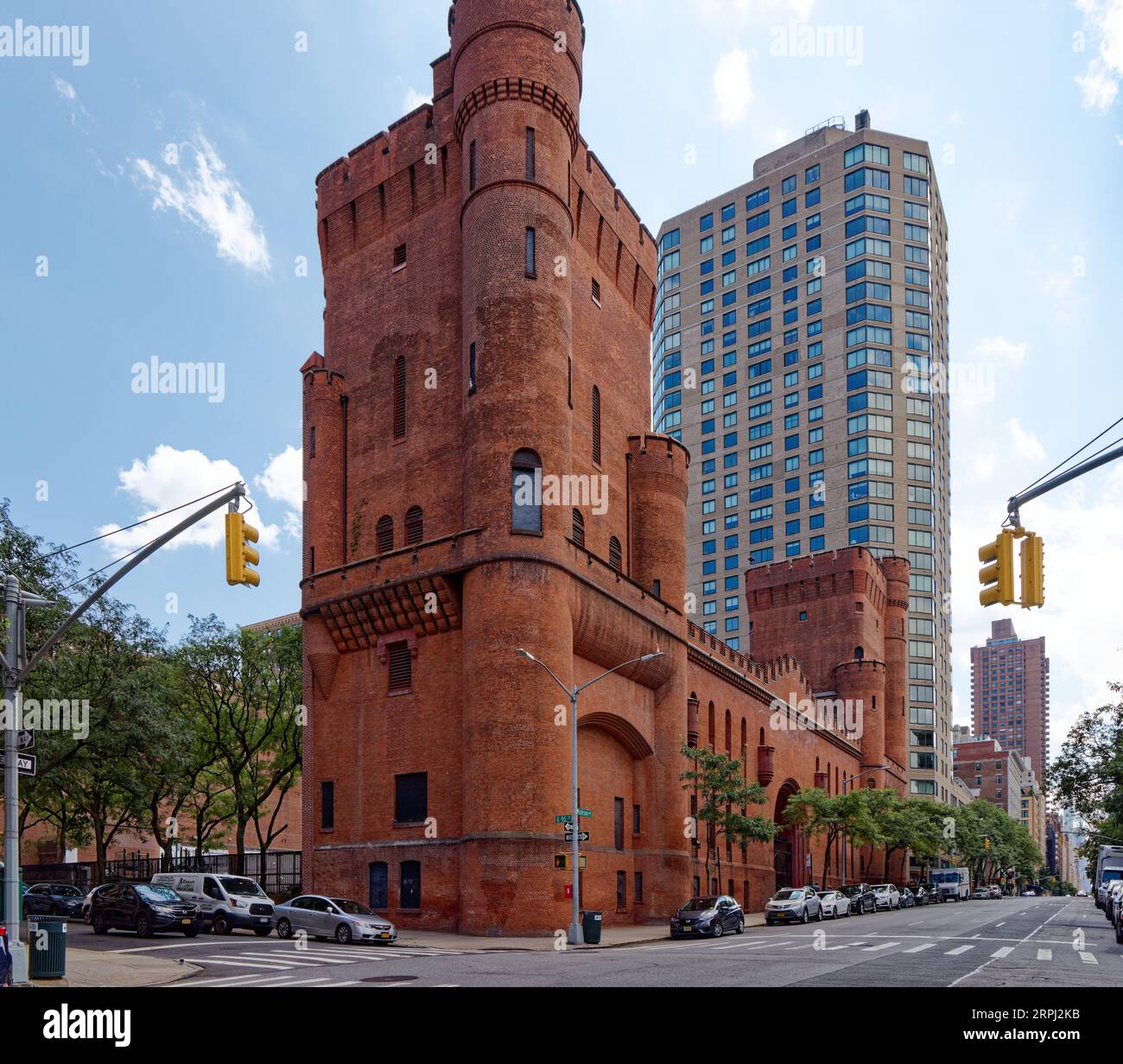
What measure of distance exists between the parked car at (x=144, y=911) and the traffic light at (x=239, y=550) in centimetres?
1917

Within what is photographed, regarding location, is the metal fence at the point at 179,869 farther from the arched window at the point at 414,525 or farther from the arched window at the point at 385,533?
the arched window at the point at 414,525

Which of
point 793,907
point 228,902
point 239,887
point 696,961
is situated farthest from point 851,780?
point 696,961

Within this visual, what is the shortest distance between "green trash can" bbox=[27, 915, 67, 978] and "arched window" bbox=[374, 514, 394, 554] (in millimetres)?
26836

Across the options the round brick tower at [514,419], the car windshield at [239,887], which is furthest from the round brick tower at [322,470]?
the car windshield at [239,887]

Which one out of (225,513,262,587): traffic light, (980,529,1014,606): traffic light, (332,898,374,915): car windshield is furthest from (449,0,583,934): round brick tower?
(980,529,1014,606): traffic light

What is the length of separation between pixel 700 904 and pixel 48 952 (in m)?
23.0

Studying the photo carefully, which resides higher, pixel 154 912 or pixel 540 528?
pixel 540 528

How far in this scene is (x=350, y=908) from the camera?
32.9 meters

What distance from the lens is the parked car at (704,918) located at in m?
37.0

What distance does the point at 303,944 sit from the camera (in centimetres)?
3025

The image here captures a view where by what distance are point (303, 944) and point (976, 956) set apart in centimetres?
1709

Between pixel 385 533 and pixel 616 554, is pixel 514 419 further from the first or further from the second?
pixel 616 554
